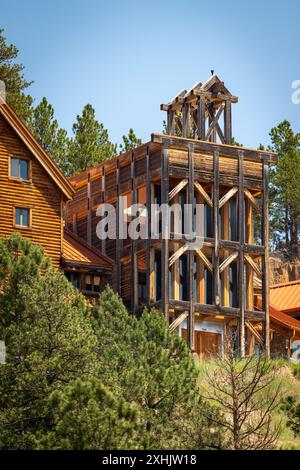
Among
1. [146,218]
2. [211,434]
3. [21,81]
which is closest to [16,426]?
[211,434]

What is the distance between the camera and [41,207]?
217 feet

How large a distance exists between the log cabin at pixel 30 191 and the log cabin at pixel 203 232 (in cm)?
392

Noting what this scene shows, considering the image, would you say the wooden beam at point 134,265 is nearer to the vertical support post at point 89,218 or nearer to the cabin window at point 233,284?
the vertical support post at point 89,218

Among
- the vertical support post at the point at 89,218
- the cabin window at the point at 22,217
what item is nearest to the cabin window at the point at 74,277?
the cabin window at the point at 22,217

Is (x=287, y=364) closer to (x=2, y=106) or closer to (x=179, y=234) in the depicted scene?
(x=179, y=234)

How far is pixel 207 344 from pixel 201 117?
34.5 ft

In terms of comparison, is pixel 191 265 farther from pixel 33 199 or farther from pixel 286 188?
pixel 286 188

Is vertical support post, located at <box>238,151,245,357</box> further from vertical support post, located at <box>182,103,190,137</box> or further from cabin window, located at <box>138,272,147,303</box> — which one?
cabin window, located at <box>138,272,147,303</box>

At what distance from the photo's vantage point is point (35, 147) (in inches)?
2601

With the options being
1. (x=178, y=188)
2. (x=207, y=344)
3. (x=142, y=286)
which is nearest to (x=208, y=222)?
(x=178, y=188)

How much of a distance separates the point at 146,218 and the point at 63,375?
19.6m

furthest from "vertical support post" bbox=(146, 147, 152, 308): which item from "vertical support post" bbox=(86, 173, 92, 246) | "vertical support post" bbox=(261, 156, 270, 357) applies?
"vertical support post" bbox=(261, 156, 270, 357)

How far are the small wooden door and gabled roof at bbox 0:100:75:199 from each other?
29.8 feet

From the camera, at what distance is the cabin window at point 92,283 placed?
68.8 metres
